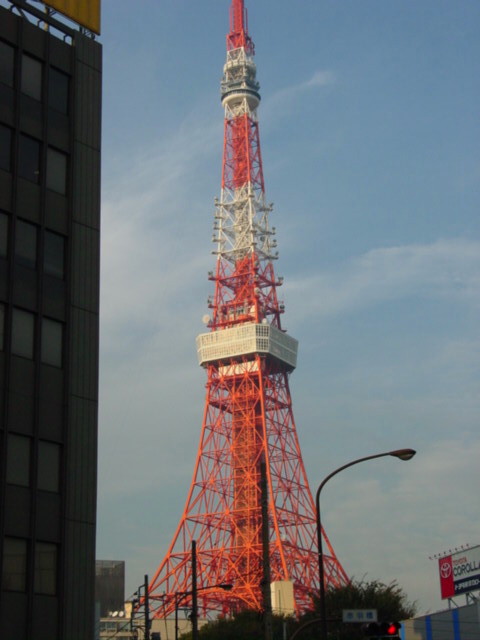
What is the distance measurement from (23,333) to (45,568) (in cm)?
752

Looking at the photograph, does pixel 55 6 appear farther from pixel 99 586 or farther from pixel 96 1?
pixel 99 586

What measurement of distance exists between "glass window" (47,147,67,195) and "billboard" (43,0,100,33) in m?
6.30

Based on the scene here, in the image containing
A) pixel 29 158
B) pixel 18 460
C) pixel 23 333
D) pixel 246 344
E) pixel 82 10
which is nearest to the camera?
pixel 18 460

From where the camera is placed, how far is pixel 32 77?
38.5m

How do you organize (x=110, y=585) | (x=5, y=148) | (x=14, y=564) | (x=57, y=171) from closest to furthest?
1. (x=14, y=564)
2. (x=5, y=148)
3. (x=57, y=171)
4. (x=110, y=585)

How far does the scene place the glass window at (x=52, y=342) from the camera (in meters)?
36.3

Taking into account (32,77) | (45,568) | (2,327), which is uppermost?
(32,77)

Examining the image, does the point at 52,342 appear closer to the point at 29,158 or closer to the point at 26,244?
the point at 26,244

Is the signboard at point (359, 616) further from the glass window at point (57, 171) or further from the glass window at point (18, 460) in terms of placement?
the glass window at point (57, 171)

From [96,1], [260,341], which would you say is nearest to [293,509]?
[260,341]

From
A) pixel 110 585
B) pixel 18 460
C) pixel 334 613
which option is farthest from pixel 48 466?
pixel 110 585

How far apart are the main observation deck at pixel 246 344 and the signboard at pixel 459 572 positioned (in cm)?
4378

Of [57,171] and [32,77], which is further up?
[32,77]

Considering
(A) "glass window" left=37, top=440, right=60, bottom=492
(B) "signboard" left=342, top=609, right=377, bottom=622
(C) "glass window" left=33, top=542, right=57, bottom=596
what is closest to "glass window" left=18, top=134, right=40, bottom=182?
(A) "glass window" left=37, top=440, right=60, bottom=492
